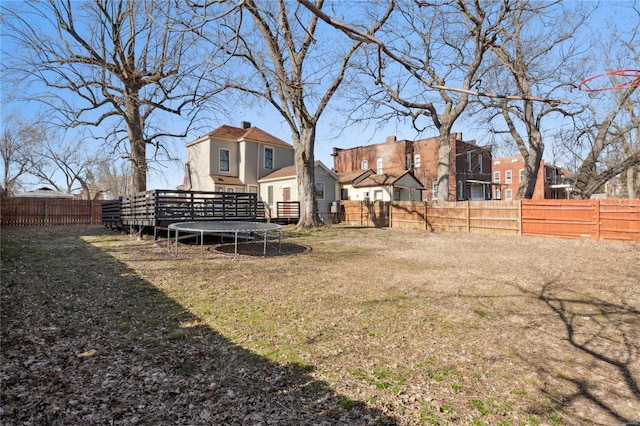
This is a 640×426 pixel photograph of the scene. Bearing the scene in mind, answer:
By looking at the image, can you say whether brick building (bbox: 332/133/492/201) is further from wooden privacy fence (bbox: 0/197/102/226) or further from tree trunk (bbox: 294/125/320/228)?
wooden privacy fence (bbox: 0/197/102/226)

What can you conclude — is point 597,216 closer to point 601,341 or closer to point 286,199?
point 601,341

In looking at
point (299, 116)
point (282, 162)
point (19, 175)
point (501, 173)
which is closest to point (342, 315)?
point (299, 116)

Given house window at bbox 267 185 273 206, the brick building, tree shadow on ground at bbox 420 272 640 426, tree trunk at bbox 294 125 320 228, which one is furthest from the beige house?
tree shadow on ground at bbox 420 272 640 426

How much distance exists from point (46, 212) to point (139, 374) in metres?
25.1

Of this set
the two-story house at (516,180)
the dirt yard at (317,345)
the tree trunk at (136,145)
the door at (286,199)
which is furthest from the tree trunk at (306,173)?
the two-story house at (516,180)

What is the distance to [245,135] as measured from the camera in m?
26.1

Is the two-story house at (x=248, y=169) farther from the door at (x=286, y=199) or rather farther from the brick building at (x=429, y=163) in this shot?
the brick building at (x=429, y=163)

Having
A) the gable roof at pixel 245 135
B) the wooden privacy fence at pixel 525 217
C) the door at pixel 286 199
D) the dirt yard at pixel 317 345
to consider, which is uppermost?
the gable roof at pixel 245 135

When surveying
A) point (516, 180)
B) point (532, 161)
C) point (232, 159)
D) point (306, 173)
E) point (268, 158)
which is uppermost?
point (268, 158)

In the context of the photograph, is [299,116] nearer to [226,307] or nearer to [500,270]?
[500,270]

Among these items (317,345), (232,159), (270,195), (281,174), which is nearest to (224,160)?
(232,159)

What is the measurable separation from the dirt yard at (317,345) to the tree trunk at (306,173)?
9007 mm

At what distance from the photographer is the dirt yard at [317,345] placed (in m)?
2.71

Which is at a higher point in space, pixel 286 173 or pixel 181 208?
pixel 286 173
